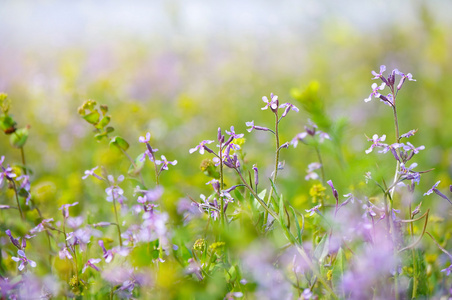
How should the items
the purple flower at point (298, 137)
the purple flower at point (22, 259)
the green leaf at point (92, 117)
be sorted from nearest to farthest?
1. the purple flower at point (298, 137)
2. the purple flower at point (22, 259)
3. the green leaf at point (92, 117)

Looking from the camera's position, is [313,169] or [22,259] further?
[313,169]

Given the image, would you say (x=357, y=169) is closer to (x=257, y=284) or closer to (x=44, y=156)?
(x=257, y=284)

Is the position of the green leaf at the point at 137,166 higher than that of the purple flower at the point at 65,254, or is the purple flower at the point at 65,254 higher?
the green leaf at the point at 137,166

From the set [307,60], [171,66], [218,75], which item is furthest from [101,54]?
[307,60]

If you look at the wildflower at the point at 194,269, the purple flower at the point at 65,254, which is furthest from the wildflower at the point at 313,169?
the purple flower at the point at 65,254

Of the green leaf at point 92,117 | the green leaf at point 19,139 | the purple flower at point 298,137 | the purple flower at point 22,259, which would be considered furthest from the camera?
the green leaf at point 19,139

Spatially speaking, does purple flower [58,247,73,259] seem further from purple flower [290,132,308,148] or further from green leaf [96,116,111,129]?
purple flower [290,132,308,148]

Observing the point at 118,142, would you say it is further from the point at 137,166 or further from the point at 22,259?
the point at 22,259

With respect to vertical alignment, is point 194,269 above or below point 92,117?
below

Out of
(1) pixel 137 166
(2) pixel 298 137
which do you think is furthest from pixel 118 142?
(2) pixel 298 137

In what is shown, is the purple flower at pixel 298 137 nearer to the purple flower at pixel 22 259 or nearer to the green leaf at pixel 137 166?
the green leaf at pixel 137 166

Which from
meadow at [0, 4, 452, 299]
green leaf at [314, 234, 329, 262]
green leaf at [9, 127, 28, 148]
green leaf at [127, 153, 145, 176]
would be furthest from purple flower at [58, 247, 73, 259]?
green leaf at [314, 234, 329, 262]

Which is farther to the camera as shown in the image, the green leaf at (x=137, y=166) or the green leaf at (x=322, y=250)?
the green leaf at (x=137, y=166)

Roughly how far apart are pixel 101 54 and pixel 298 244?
592 cm
